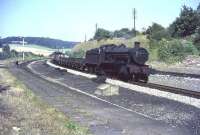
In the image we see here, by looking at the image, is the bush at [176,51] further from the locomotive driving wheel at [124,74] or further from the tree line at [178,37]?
the locomotive driving wheel at [124,74]

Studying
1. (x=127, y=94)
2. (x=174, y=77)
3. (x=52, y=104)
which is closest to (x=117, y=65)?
(x=174, y=77)

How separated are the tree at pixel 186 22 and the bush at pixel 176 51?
9.83m

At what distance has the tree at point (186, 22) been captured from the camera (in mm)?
69938

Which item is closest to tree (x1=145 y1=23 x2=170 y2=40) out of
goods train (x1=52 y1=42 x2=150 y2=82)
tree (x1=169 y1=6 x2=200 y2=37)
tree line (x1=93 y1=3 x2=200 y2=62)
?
tree line (x1=93 y1=3 x2=200 y2=62)

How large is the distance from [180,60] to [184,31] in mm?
16456

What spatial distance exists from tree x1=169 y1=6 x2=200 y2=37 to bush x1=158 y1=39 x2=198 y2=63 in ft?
32.3

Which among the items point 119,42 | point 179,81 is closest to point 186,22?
point 119,42

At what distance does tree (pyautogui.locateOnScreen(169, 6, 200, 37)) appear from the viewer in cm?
6994

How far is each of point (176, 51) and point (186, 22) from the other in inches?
511

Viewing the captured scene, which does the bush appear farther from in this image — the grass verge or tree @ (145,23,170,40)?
the grass verge

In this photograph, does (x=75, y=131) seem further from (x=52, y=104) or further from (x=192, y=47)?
(x=192, y=47)

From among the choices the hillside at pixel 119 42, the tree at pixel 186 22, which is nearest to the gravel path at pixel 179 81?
the tree at pixel 186 22

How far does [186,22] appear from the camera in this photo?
70250 mm

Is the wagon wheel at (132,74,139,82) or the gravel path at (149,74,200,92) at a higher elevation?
the wagon wheel at (132,74,139,82)
